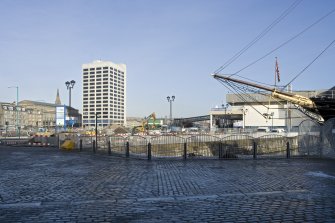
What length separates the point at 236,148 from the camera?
21438 mm

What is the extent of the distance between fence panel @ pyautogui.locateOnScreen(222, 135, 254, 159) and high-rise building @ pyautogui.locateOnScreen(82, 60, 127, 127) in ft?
240

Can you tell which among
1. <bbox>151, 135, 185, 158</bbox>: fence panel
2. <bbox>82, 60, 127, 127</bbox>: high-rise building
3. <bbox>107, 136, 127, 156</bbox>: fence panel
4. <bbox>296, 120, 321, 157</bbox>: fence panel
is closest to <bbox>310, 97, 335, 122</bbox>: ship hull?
<bbox>296, 120, 321, 157</bbox>: fence panel

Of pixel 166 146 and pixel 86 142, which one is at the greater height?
pixel 86 142

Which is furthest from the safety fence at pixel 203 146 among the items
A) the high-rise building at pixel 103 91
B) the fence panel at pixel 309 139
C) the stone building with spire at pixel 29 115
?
the stone building with spire at pixel 29 115

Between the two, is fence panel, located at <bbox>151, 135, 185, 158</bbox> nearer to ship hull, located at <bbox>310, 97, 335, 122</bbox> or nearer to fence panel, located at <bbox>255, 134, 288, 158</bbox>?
fence panel, located at <bbox>255, 134, 288, 158</bbox>

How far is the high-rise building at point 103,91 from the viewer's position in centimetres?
10294

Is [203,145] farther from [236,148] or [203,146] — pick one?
[236,148]

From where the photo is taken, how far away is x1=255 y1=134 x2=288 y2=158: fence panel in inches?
916

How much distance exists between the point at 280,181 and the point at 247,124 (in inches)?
3205

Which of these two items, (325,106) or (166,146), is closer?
(166,146)

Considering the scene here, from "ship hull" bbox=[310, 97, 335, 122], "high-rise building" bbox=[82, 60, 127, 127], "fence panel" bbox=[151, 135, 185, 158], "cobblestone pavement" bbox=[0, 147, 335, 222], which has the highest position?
"high-rise building" bbox=[82, 60, 127, 127]

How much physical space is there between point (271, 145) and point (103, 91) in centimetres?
8669

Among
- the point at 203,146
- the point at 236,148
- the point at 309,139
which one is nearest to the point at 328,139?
the point at 309,139

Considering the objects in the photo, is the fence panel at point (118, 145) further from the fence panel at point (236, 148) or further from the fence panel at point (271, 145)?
the fence panel at point (271, 145)
